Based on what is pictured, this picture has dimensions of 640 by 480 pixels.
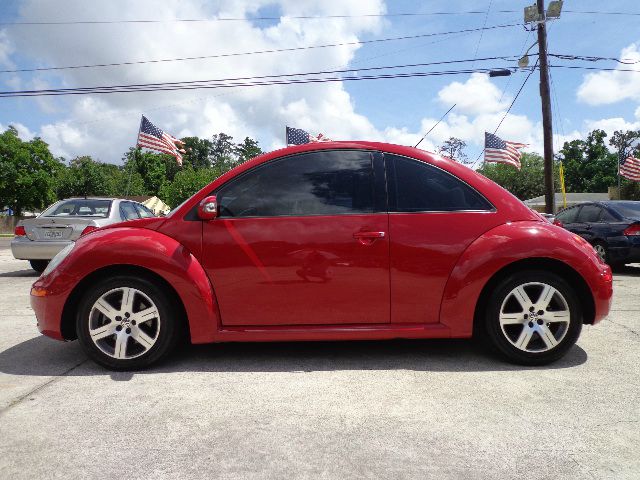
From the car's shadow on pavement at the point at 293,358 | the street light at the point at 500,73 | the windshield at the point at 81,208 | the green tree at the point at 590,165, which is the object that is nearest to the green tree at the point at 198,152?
the green tree at the point at 590,165

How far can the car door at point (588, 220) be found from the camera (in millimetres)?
9062

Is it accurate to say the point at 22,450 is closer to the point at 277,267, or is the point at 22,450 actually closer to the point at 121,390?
the point at 121,390

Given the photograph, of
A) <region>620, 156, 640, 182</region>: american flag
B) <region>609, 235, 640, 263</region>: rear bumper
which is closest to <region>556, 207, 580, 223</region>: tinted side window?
<region>609, 235, 640, 263</region>: rear bumper

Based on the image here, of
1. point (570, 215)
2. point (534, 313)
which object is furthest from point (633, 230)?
point (534, 313)

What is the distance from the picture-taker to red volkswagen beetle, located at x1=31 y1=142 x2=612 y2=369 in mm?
3271

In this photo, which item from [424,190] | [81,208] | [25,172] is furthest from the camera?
[25,172]

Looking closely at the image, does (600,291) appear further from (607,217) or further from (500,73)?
(500,73)

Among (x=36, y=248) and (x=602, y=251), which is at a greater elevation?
(x=36, y=248)

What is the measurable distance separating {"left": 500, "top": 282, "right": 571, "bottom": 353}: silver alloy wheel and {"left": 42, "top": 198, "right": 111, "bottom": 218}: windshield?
770cm

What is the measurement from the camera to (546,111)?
1672 cm

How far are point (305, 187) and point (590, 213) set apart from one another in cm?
806

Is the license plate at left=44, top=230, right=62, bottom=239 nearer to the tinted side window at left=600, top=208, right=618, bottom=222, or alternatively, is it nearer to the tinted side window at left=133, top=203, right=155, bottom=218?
the tinted side window at left=133, top=203, right=155, bottom=218

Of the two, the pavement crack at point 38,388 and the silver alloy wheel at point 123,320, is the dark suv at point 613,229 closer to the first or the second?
the silver alloy wheel at point 123,320

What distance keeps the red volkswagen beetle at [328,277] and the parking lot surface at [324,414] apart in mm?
267
